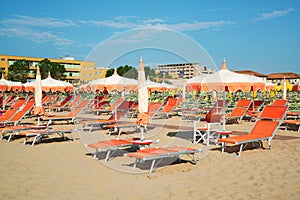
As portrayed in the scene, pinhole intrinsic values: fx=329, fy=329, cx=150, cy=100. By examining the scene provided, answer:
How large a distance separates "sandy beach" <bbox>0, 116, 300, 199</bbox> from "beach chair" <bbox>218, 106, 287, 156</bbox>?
28 centimetres

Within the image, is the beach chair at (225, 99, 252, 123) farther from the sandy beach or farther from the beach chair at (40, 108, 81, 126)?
the beach chair at (40, 108, 81, 126)

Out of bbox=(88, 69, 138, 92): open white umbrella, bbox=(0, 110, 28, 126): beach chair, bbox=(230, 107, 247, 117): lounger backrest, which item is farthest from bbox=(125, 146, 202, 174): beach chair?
bbox=(230, 107, 247, 117): lounger backrest

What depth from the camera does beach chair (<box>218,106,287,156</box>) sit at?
21.3 feet

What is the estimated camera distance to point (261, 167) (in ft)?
17.8

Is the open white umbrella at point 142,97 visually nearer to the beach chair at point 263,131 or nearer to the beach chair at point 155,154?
the beach chair at point 155,154

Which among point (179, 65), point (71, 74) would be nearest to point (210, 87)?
point (179, 65)

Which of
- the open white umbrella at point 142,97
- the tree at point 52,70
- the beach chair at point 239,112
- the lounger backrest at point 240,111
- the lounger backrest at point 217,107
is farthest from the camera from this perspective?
the tree at point 52,70

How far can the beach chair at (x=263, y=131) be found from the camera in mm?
6504

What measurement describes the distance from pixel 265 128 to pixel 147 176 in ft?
11.3

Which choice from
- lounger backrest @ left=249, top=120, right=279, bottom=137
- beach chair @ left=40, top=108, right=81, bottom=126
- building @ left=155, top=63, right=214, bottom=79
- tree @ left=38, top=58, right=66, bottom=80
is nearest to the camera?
lounger backrest @ left=249, top=120, right=279, bottom=137

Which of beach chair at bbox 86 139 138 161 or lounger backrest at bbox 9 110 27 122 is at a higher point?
lounger backrest at bbox 9 110 27 122

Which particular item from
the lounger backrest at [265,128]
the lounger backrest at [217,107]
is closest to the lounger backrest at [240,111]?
the lounger backrest at [217,107]

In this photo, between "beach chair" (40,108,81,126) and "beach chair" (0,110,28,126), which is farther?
"beach chair" (40,108,81,126)

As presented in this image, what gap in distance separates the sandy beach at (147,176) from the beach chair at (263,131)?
0.91ft
